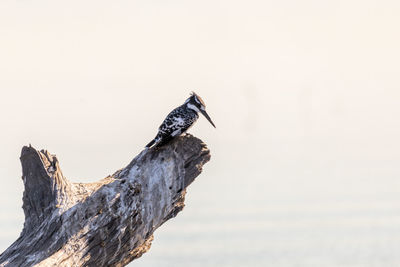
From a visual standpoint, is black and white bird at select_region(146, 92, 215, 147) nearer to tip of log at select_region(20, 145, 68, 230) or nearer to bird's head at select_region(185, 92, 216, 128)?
bird's head at select_region(185, 92, 216, 128)

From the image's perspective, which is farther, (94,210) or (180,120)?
(180,120)

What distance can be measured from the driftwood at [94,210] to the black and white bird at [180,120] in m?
0.82

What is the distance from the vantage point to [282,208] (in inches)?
3467

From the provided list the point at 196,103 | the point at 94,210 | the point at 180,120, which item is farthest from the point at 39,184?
the point at 196,103

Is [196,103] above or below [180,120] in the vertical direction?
above

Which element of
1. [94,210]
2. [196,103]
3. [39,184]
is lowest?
[94,210]

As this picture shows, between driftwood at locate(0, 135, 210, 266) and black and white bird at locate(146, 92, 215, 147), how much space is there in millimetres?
824

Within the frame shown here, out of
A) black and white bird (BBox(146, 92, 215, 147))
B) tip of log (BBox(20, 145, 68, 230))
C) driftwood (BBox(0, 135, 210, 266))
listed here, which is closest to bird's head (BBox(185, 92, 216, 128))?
black and white bird (BBox(146, 92, 215, 147))

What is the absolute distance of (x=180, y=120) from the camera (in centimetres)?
1905

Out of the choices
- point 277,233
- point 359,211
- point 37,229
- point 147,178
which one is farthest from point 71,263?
point 359,211

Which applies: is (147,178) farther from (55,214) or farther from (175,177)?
(55,214)

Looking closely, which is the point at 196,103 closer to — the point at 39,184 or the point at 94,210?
the point at 94,210

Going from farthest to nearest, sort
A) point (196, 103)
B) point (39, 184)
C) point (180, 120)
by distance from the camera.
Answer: point (196, 103)
point (180, 120)
point (39, 184)

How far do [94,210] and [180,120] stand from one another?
3.73 meters
